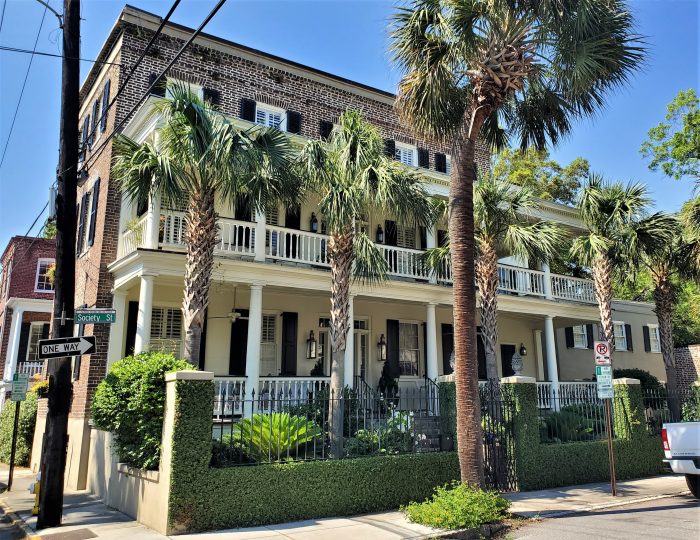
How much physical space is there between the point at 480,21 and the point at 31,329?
2324 centimetres

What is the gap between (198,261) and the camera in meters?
10.7

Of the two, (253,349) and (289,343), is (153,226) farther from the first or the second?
(289,343)

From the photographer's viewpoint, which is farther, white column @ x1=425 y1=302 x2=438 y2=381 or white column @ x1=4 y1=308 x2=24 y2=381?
white column @ x1=4 y1=308 x2=24 y2=381

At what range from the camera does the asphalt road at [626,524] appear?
7715 millimetres

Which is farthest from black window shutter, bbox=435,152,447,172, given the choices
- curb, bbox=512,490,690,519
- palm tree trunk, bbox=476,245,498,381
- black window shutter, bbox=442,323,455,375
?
curb, bbox=512,490,690,519

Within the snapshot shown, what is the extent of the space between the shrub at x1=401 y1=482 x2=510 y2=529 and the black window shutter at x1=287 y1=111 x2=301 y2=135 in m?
13.2

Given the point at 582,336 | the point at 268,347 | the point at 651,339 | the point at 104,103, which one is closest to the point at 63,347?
the point at 268,347

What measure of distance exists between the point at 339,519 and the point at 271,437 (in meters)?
1.67

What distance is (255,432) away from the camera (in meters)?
9.26

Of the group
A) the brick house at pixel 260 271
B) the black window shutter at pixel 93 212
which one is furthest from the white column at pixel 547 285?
the black window shutter at pixel 93 212

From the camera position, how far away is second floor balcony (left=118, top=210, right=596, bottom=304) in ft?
43.8

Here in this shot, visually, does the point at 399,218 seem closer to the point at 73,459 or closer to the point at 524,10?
the point at 524,10

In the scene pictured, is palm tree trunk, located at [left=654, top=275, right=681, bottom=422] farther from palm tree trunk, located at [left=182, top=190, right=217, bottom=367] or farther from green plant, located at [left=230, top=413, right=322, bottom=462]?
palm tree trunk, located at [left=182, top=190, right=217, bottom=367]

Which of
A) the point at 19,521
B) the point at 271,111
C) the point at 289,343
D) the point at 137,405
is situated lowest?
the point at 19,521
